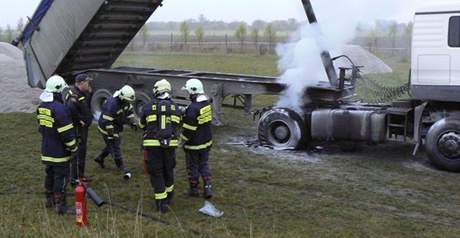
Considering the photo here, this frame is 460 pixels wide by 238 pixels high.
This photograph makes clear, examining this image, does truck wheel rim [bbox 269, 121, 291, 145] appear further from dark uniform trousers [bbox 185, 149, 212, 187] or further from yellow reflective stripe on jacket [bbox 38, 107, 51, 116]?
yellow reflective stripe on jacket [bbox 38, 107, 51, 116]

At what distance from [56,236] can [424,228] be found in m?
3.98

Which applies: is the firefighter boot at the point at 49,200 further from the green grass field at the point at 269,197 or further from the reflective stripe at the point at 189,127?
the reflective stripe at the point at 189,127

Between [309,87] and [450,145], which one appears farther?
[309,87]

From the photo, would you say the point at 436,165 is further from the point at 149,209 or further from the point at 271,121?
the point at 149,209

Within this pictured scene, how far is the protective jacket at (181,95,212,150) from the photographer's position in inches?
303

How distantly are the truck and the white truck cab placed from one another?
15 mm

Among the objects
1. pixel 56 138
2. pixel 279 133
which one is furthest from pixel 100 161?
pixel 279 133

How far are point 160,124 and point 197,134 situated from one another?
31.1 inches

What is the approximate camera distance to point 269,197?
26.2 feet

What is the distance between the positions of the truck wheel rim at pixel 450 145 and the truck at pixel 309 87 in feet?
0.05

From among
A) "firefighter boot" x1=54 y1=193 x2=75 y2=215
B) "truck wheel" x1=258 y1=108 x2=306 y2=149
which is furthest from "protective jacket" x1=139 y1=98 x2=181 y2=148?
"truck wheel" x1=258 y1=108 x2=306 y2=149

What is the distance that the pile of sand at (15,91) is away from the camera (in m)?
15.4

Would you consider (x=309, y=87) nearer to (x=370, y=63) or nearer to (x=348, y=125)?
(x=348, y=125)

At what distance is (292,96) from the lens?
448 inches
